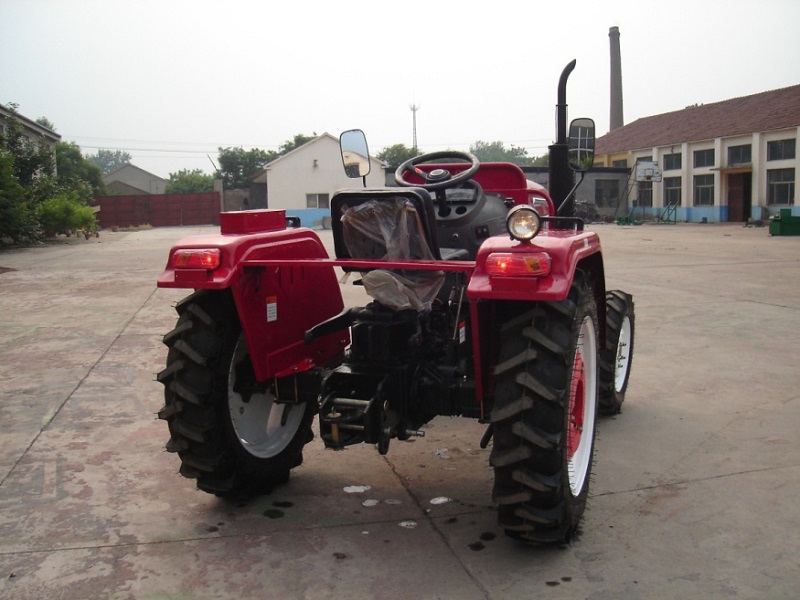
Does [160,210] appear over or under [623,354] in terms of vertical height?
over

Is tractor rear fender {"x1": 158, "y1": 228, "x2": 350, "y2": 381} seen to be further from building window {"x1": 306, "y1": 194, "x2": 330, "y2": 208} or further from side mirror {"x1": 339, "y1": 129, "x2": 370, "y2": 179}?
building window {"x1": 306, "y1": 194, "x2": 330, "y2": 208}

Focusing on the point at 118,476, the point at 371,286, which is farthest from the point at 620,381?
the point at 118,476

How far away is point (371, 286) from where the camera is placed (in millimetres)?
3428

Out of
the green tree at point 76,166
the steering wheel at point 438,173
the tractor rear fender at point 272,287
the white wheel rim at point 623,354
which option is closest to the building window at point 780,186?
the white wheel rim at point 623,354

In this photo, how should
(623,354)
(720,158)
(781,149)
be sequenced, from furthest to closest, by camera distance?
(720,158) < (781,149) < (623,354)

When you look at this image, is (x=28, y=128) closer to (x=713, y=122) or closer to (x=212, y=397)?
(x=713, y=122)

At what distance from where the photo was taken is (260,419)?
3.91m

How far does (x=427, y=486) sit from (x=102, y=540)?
1579 millimetres

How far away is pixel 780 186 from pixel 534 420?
3659cm

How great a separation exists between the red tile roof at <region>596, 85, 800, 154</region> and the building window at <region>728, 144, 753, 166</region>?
2.93 ft

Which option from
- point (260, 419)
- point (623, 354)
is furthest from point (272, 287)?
point (623, 354)

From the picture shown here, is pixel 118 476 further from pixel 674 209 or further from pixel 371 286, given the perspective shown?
pixel 674 209

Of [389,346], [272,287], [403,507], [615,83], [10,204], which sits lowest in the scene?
[403,507]

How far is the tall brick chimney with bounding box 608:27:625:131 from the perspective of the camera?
53.3m
